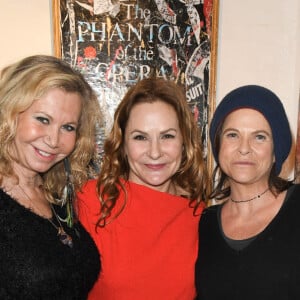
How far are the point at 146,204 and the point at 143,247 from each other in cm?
22

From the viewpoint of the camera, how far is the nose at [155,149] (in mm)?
1846

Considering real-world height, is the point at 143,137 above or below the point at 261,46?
below

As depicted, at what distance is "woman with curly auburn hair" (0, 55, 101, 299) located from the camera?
140 cm

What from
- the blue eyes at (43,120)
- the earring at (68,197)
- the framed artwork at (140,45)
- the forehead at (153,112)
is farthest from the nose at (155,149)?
the framed artwork at (140,45)

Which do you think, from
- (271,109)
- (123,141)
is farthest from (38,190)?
(271,109)

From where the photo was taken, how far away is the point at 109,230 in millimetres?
1833

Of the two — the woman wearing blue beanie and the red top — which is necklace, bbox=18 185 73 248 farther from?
the woman wearing blue beanie

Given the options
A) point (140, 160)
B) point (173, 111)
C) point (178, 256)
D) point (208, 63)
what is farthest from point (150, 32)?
point (178, 256)

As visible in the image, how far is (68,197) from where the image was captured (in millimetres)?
1860

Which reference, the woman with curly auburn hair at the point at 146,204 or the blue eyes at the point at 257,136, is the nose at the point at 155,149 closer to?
the woman with curly auburn hair at the point at 146,204

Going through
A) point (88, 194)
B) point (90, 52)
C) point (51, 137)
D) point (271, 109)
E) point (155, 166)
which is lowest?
point (88, 194)

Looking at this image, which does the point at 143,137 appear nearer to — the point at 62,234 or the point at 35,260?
the point at 62,234

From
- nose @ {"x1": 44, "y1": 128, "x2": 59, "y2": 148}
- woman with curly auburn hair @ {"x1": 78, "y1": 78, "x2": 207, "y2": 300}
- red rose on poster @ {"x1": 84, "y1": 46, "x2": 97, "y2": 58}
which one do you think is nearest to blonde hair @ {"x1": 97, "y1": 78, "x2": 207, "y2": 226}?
woman with curly auburn hair @ {"x1": 78, "y1": 78, "x2": 207, "y2": 300}

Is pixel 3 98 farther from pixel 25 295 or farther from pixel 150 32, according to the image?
pixel 150 32
